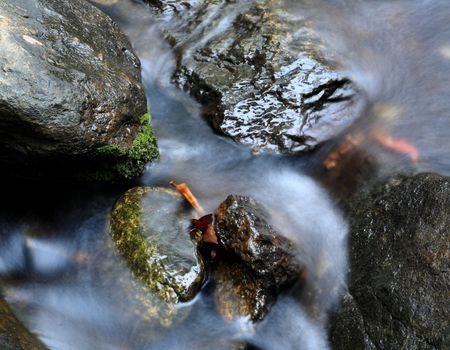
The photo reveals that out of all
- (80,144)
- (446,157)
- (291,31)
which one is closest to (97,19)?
(80,144)

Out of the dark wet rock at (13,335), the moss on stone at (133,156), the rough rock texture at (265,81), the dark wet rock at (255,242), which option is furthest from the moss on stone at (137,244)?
the rough rock texture at (265,81)

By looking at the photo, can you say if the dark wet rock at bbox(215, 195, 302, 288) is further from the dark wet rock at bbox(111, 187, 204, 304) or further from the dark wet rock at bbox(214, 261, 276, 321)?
the dark wet rock at bbox(111, 187, 204, 304)

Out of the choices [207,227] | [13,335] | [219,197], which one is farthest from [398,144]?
[13,335]

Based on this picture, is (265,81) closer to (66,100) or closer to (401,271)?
(66,100)

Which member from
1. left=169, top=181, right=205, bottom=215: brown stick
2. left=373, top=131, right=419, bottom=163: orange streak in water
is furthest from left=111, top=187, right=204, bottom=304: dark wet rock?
left=373, top=131, right=419, bottom=163: orange streak in water

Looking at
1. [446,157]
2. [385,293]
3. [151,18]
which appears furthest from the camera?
[151,18]

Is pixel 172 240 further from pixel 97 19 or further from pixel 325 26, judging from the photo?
pixel 325 26
